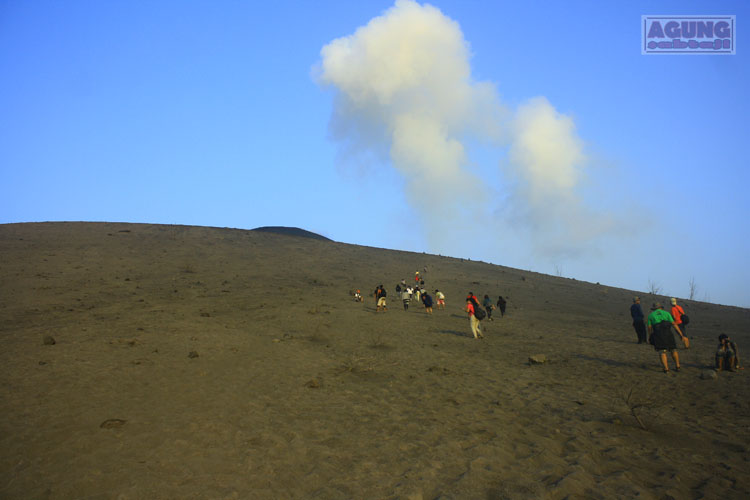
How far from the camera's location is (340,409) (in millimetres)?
9297

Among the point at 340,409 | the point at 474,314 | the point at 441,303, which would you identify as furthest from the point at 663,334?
the point at 441,303

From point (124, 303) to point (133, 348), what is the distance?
35.7 feet

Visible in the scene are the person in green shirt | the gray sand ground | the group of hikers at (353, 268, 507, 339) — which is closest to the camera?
the gray sand ground

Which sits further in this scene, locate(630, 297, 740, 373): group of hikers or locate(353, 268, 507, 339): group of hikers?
locate(353, 268, 507, 339): group of hikers

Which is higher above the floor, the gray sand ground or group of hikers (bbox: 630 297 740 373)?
group of hikers (bbox: 630 297 740 373)

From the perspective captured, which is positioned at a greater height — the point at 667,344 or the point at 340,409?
the point at 667,344

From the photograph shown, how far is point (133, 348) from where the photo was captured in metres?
13.2

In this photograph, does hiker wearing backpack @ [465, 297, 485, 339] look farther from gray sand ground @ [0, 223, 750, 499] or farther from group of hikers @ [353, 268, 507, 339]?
gray sand ground @ [0, 223, 750, 499]

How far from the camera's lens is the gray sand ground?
6.23m

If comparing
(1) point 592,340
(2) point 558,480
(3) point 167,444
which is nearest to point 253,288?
(1) point 592,340

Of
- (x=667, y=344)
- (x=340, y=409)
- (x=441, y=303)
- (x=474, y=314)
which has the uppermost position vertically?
(x=441, y=303)

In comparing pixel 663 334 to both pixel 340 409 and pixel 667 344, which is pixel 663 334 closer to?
pixel 667 344

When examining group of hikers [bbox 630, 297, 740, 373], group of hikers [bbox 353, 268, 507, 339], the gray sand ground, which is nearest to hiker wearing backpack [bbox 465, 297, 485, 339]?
group of hikers [bbox 353, 268, 507, 339]

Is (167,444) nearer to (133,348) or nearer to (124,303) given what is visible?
(133,348)
